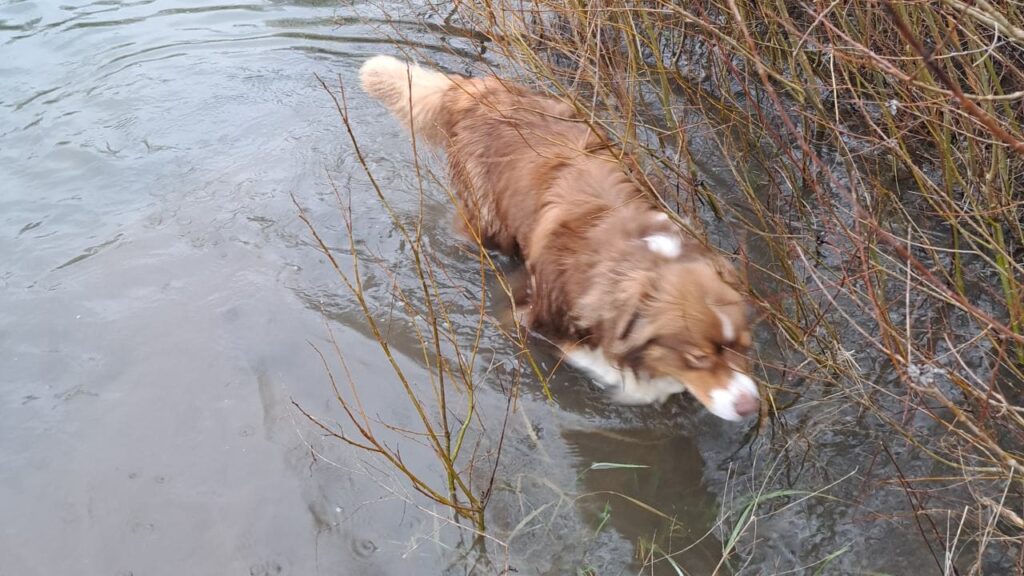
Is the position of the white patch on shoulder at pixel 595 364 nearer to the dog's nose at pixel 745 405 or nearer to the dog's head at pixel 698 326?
the dog's head at pixel 698 326

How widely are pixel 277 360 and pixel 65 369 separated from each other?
1.09 m

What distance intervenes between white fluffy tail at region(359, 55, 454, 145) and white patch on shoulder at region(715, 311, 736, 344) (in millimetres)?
2216

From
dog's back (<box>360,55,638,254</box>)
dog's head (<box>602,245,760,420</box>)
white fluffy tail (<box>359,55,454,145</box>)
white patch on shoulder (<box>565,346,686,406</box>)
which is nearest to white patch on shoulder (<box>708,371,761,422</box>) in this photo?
dog's head (<box>602,245,760,420</box>)

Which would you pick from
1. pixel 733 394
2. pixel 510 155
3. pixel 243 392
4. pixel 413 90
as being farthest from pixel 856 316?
pixel 243 392

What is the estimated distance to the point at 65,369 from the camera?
402cm

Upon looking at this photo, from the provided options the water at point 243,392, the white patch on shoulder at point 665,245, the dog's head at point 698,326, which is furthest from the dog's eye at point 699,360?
the water at point 243,392

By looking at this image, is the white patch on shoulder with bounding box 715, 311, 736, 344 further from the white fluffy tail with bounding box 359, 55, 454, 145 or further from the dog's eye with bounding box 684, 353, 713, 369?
the white fluffy tail with bounding box 359, 55, 454, 145

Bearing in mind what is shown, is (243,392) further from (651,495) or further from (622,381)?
(651,495)

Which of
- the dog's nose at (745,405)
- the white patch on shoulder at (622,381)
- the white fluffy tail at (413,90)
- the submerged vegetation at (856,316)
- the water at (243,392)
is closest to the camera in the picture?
the submerged vegetation at (856,316)

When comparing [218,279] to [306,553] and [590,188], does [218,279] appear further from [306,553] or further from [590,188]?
[590,188]

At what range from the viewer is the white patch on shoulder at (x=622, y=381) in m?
3.65

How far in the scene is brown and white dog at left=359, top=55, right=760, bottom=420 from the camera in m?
3.21

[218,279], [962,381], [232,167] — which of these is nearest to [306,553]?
[218,279]

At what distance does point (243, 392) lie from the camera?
3.91m
